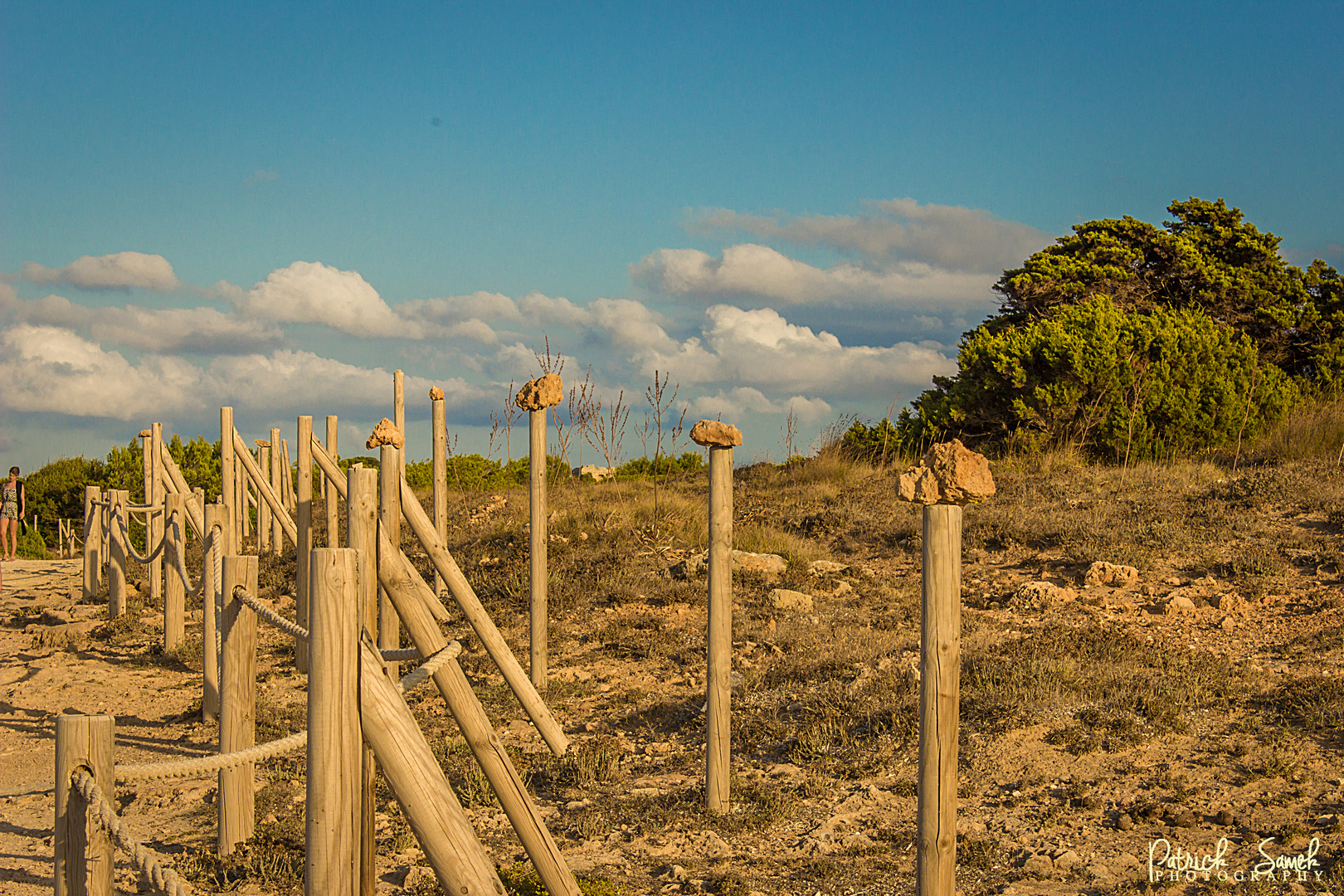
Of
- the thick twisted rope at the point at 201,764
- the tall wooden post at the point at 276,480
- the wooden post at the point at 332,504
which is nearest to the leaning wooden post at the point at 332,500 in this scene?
the wooden post at the point at 332,504

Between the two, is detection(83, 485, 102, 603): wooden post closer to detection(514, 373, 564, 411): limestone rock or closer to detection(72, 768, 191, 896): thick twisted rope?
detection(514, 373, 564, 411): limestone rock

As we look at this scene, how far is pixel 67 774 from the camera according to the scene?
214 cm

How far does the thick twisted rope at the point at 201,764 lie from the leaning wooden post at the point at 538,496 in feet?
13.8

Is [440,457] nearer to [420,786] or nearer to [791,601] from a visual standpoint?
[791,601]

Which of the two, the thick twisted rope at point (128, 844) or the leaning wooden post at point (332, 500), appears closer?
the thick twisted rope at point (128, 844)

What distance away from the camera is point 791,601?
8.40 meters

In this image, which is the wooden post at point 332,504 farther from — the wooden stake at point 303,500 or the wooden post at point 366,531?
the wooden post at point 366,531

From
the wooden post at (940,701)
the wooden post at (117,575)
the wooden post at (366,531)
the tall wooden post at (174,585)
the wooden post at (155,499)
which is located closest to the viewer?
the wooden post at (940,701)

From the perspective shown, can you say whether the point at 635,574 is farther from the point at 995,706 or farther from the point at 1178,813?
the point at 1178,813

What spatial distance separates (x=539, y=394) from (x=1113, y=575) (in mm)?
5392

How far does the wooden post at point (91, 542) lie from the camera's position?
12219 millimetres

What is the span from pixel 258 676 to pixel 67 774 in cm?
615

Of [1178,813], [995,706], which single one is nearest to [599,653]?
[995,706]

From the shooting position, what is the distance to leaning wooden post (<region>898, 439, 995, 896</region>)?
9.46ft
